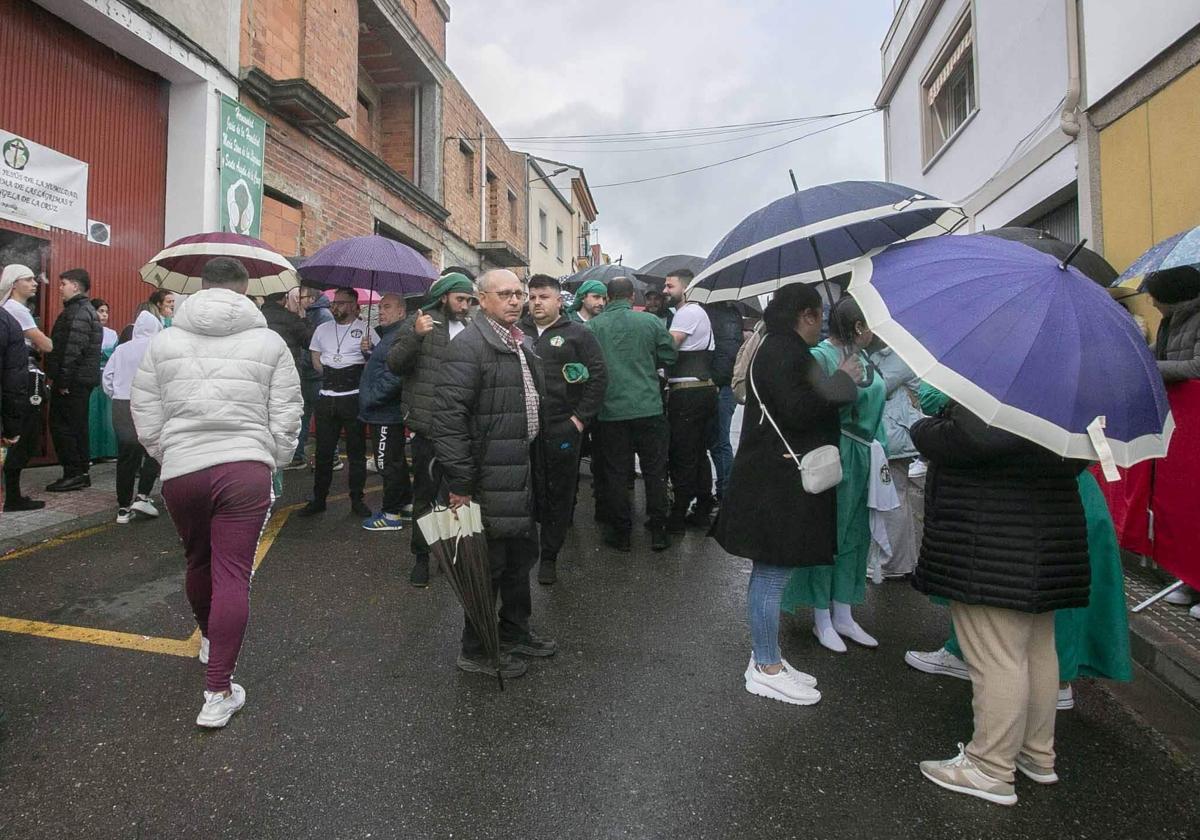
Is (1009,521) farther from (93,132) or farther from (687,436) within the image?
(93,132)

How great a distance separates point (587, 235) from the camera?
38375 millimetres

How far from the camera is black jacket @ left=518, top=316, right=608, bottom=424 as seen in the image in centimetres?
445

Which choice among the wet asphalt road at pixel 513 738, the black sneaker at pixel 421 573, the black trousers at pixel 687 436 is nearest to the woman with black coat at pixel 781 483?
the wet asphalt road at pixel 513 738

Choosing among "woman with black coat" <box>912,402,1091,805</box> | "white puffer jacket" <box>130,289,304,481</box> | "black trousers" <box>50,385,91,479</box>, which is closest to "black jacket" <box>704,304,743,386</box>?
"woman with black coat" <box>912,402,1091,805</box>

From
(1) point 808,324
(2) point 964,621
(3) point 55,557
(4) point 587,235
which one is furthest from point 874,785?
(4) point 587,235

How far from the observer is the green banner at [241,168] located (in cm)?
879

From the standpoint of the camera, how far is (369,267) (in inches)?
217

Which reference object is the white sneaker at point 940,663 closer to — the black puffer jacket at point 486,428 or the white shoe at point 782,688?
the white shoe at point 782,688

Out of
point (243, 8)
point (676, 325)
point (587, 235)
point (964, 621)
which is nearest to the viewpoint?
point (964, 621)

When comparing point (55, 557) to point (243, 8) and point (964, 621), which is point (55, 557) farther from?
point (243, 8)

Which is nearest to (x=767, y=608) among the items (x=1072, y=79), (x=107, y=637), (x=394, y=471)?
(x=107, y=637)

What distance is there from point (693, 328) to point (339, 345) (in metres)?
2.90

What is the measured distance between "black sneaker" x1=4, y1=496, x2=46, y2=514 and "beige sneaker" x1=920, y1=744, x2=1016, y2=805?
20.7 feet

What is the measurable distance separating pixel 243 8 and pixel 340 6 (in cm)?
245
